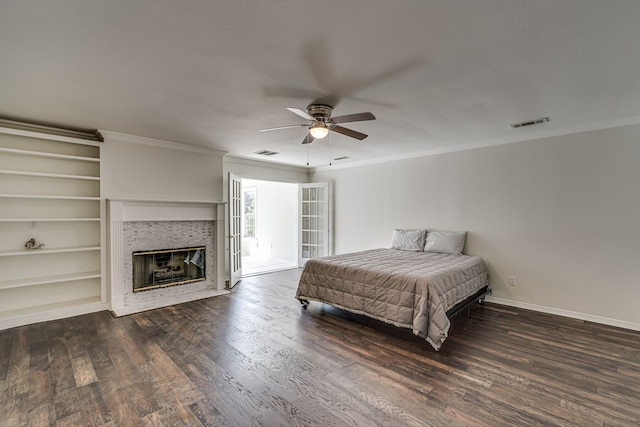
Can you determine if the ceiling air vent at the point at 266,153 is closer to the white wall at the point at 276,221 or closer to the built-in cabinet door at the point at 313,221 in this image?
the built-in cabinet door at the point at 313,221

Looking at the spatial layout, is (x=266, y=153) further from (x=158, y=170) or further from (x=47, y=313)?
(x=47, y=313)

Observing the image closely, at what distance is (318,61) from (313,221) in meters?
5.16

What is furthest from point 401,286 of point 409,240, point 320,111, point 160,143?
point 160,143

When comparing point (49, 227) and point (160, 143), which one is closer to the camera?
point (49, 227)

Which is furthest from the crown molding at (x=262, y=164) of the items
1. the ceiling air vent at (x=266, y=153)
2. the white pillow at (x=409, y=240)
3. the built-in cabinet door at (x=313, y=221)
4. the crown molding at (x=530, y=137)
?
the white pillow at (x=409, y=240)

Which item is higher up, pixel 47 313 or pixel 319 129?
pixel 319 129

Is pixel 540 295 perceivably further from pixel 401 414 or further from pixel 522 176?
pixel 401 414

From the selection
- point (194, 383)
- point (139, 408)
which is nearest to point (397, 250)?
point (194, 383)

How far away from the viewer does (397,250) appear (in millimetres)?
5297

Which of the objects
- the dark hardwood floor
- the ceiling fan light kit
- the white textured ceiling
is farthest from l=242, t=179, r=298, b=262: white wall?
the ceiling fan light kit

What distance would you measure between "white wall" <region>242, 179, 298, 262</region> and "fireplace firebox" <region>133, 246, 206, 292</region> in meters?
3.25

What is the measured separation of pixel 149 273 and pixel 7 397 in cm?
248

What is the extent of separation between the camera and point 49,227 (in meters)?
3.94

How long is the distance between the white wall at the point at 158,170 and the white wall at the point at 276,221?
3027mm
